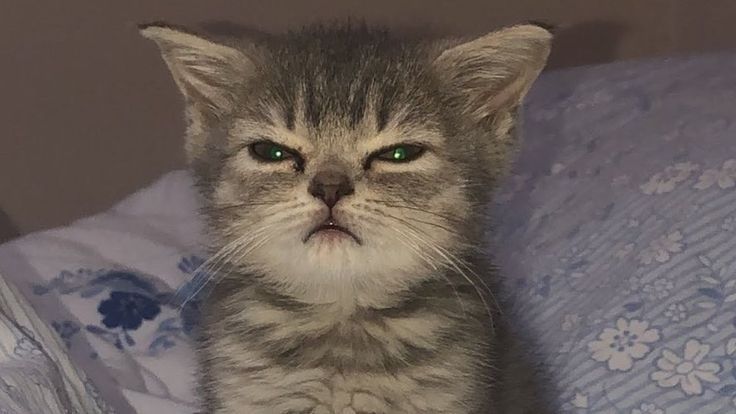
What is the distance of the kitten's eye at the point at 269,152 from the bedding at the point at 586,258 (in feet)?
1.25

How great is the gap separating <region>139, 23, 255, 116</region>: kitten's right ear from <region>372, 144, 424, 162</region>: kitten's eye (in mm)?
204

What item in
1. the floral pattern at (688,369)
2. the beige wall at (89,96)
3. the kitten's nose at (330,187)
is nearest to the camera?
the kitten's nose at (330,187)

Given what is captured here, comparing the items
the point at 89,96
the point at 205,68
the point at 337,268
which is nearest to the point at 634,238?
the point at 337,268

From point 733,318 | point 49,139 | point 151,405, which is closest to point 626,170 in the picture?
point 733,318

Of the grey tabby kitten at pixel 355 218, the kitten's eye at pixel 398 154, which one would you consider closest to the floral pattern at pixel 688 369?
the grey tabby kitten at pixel 355 218

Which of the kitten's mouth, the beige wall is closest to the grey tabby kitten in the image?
the kitten's mouth

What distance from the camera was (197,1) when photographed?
1891 mm

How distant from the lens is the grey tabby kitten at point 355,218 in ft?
3.55

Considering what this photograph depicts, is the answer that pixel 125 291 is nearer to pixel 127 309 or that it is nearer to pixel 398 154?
pixel 127 309

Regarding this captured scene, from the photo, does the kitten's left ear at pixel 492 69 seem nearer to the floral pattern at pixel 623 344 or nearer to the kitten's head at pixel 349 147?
the kitten's head at pixel 349 147

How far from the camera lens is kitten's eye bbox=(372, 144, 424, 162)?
1109 mm

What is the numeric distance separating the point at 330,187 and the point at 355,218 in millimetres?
42

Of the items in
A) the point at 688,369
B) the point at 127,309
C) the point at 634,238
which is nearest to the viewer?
the point at 688,369

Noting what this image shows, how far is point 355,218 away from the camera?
1.06 m
